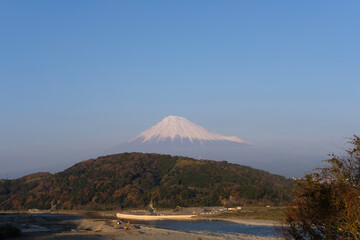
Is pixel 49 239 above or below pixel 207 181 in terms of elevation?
below

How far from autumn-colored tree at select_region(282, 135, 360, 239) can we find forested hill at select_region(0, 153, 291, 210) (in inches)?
2758

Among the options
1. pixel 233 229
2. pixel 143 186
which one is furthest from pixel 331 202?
pixel 143 186

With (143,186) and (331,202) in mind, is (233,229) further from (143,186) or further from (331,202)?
(143,186)

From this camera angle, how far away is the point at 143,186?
9919cm

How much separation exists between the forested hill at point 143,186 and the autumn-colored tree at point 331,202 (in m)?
70.0

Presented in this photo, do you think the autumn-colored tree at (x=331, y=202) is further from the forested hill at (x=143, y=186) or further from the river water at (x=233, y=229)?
the forested hill at (x=143, y=186)

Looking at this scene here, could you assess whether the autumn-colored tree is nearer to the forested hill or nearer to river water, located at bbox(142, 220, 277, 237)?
river water, located at bbox(142, 220, 277, 237)

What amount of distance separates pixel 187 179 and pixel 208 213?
97.6 ft

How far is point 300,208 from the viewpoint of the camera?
12.1 m

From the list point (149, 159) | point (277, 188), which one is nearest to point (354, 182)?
point (277, 188)

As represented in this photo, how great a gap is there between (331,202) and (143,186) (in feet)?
296

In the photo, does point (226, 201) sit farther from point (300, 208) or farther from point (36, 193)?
point (300, 208)

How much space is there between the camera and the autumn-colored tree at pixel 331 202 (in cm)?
1058

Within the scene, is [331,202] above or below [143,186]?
below
